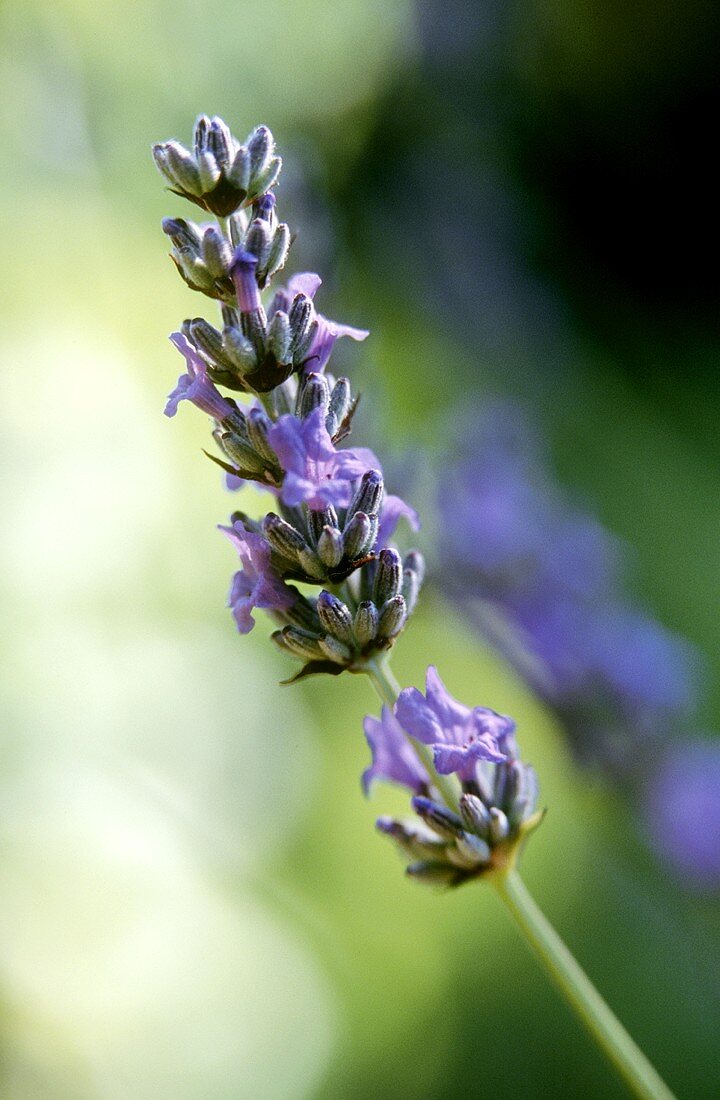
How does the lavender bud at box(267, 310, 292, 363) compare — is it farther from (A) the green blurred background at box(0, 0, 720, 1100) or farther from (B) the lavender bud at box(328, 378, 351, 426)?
(A) the green blurred background at box(0, 0, 720, 1100)

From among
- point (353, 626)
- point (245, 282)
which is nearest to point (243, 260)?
point (245, 282)

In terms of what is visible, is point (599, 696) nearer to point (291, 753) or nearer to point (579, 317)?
Answer: point (291, 753)

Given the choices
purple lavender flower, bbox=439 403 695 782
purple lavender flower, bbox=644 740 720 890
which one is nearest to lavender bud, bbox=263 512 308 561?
purple lavender flower, bbox=439 403 695 782

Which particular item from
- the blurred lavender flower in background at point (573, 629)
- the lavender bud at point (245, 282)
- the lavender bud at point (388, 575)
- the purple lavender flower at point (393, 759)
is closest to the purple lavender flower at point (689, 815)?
the blurred lavender flower in background at point (573, 629)

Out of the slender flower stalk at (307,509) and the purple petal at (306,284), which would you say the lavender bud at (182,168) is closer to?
the slender flower stalk at (307,509)

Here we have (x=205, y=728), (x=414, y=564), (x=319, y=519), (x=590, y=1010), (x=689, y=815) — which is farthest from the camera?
(x=205, y=728)

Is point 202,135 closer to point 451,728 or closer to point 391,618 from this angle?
point 391,618
